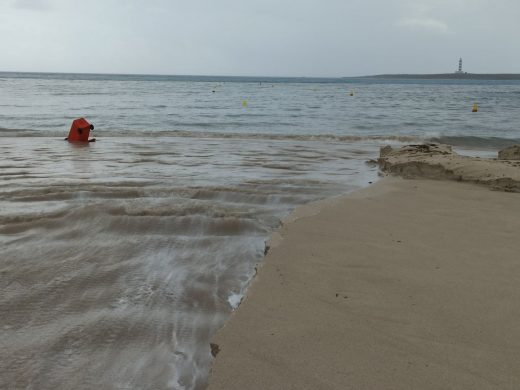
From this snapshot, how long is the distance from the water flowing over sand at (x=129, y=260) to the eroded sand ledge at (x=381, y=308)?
24 cm

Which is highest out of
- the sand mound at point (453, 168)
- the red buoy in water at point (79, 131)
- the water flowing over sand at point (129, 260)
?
the red buoy in water at point (79, 131)

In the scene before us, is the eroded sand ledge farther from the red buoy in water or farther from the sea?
the red buoy in water

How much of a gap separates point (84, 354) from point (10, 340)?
1.30 ft

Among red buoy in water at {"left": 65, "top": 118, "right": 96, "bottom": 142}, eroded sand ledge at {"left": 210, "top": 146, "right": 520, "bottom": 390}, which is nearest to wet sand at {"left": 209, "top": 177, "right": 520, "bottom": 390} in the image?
eroded sand ledge at {"left": 210, "top": 146, "right": 520, "bottom": 390}

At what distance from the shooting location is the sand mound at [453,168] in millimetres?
5543

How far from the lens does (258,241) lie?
361 centimetres

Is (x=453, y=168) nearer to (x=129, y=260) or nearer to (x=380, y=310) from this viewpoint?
(x=380, y=310)

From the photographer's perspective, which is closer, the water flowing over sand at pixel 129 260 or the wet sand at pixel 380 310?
the wet sand at pixel 380 310

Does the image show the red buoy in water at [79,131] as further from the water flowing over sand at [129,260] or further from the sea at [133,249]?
the water flowing over sand at [129,260]

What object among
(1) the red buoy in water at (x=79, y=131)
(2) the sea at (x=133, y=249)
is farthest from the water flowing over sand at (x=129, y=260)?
(1) the red buoy in water at (x=79, y=131)

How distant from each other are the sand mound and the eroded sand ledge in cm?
159

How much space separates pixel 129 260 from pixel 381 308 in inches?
69.0

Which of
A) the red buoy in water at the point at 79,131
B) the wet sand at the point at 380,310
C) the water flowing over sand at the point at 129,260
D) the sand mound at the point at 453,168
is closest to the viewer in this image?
the wet sand at the point at 380,310

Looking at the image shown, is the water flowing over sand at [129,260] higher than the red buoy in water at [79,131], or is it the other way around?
the red buoy in water at [79,131]
